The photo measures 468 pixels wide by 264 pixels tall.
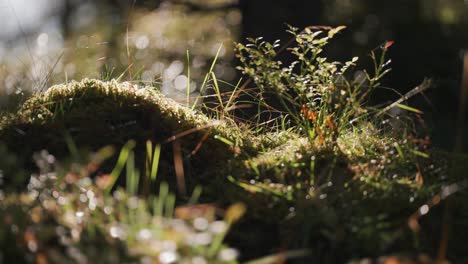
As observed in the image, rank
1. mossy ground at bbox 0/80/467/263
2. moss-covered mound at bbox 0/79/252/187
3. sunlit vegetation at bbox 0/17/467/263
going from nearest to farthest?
sunlit vegetation at bbox 0/17/467/263 < mossy ground at bbox 0/80/467/263 < moss-covered mound at bbox 0/79/252/187

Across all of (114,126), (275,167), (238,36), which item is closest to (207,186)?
(275,167)

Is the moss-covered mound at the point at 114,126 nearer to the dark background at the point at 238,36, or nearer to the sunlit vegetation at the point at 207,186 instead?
the sunlit vegetation at the point at 207,186

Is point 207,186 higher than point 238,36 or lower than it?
higher

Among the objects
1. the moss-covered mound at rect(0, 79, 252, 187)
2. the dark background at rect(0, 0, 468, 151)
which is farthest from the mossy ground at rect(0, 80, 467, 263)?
the dark background at rect(0, 0, 468, 151)

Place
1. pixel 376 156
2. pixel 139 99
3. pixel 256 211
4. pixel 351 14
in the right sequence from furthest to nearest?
pixel 351 14 → pixel 139 99 → pixel 376 156 → pixel 256 211

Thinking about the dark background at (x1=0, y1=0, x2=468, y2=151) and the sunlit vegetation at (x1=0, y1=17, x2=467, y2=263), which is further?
the dark background at (x1=0, y1=0, x2=468, y2=151)

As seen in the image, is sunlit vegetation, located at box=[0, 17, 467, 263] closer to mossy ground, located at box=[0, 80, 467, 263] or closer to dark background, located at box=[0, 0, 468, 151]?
mossy ground, located at box=[0, 80, 467, 263]

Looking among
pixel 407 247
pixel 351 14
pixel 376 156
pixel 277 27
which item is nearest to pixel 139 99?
pixel 376 156

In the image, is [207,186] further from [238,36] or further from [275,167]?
[238,36]

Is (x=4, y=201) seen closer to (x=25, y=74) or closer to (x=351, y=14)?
(x=25, y=74)
